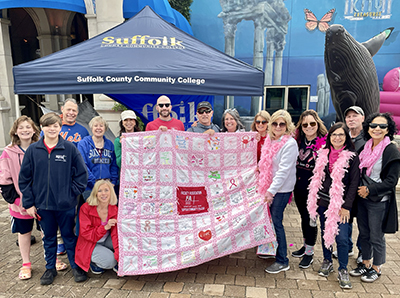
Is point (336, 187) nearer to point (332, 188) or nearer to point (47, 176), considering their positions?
point (332, 188)

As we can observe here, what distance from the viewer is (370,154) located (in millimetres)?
2996

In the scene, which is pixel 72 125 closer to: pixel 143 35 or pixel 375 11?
pixel 143 35

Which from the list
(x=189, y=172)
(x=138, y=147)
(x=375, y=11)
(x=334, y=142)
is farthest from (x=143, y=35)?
(x=375, y=11)

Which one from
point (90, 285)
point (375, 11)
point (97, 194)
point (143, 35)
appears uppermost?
point (375, 11)

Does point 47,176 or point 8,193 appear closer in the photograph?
point 47,176

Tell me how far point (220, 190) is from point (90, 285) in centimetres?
185

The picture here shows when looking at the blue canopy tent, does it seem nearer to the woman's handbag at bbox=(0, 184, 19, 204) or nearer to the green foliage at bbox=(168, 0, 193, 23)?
the woman's handbag at bbox=(0, 184, 19, 204)

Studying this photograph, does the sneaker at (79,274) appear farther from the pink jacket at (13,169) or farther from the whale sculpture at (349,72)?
the whale sculpture at (349,72)

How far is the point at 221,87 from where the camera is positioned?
402cm

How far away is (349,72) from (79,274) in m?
5.84

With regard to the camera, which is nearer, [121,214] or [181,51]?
[121,214]

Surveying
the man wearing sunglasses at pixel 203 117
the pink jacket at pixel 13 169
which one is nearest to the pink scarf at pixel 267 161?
the man wearing sunglasses at pixel 203 117

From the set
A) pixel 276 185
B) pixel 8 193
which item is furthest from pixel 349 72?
pixel 8 193

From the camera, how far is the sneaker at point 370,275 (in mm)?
3134
